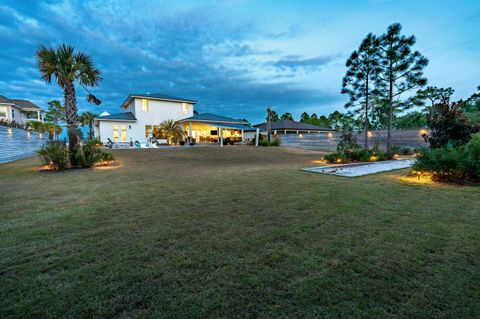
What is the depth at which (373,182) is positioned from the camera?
6418mm

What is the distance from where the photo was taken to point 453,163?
602cm

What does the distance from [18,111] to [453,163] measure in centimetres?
5039

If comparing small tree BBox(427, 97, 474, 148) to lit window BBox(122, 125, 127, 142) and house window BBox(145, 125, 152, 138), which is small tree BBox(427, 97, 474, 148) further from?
lit window BBox(122, 125, 127, 142)

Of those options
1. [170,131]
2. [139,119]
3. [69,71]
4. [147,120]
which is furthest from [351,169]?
[139,119]

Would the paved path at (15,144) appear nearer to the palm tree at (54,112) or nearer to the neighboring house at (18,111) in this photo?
the neighboring house at (18,111)

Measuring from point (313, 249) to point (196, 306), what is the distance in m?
1.53

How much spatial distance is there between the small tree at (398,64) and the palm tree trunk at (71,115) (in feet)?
60.9

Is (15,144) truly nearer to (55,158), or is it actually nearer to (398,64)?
(55,158)

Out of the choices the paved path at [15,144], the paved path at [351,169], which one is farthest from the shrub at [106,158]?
the paved path at [351,169]

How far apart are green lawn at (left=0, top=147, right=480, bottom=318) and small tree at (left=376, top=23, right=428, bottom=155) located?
11852 millimetres

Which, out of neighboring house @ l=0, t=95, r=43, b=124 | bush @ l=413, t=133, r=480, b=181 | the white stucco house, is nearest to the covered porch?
the white stucco house

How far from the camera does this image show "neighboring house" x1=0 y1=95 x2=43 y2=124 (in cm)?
2782

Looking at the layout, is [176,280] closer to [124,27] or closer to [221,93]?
[124,27]

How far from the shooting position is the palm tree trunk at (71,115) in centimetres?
957
